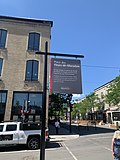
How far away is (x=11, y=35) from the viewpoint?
24.0 metres

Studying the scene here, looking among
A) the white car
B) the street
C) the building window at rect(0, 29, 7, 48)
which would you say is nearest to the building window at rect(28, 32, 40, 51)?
the building window at rect(0, 29, 7, 48)

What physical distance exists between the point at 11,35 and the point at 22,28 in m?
1.63

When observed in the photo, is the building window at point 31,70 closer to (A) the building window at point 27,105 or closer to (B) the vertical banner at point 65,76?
(A) the building window at point 27,105

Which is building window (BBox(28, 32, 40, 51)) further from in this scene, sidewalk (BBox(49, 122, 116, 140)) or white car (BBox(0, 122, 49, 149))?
white car (BBox(0, 122, 49, 149))

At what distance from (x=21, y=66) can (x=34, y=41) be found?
3642mm

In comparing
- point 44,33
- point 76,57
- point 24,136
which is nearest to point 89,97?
point 44,33

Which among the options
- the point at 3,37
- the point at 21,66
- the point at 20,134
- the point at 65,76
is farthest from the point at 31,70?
the point at 65,76

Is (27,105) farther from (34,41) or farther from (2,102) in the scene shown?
(34,41)

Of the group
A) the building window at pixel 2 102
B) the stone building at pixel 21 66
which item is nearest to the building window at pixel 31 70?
the stone building at pixel 21 66

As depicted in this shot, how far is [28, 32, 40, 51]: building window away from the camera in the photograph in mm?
23984

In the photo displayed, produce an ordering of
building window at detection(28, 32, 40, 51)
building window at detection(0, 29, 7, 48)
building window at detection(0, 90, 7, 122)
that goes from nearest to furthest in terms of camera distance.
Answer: building window at detection(0, 90, 7, 122)
building window at detection(0, 29, 7, 48)
building window at detection(28, 32, 40, 51)

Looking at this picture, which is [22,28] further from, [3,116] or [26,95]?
[3,116]

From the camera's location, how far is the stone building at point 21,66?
21750 millimetres

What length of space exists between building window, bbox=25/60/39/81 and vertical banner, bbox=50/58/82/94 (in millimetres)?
16363
